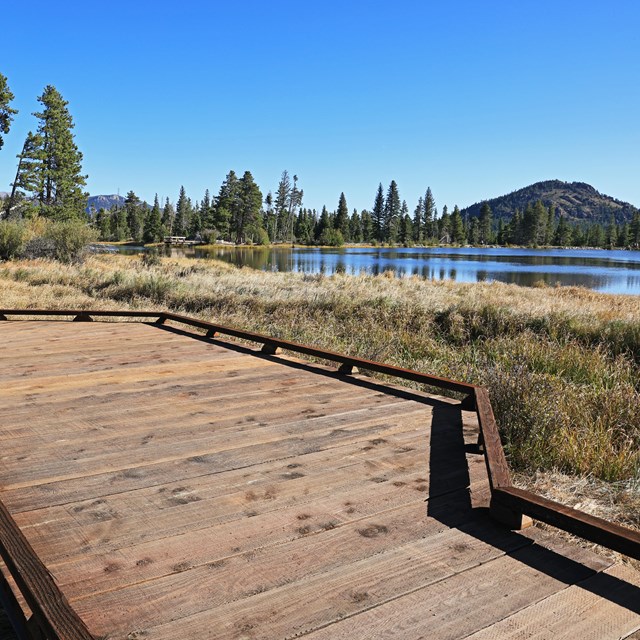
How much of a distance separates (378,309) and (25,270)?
11394mm

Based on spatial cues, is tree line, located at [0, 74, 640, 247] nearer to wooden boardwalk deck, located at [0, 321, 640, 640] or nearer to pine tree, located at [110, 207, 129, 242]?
pine tree, located at [110, 207, 129, 242]

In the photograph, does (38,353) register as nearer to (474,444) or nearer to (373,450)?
(373,450)

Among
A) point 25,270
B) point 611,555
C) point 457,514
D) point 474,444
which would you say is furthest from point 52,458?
point 25,270

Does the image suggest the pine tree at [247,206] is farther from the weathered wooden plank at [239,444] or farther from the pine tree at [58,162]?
the weathered wooden plank at [239,444]

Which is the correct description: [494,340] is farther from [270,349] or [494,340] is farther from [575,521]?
[575,521]

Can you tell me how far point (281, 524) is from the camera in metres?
2.35

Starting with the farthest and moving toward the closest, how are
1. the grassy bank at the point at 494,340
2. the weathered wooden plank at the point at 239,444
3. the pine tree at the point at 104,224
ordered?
the pine tree at the point at 104,224
the grassy bank at the point at 494,340
the weathered wooden plank at the point at 239,444

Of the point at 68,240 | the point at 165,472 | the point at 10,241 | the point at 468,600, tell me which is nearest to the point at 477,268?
the point at 68,240

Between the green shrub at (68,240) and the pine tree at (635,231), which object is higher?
the pine tree at (635,231)

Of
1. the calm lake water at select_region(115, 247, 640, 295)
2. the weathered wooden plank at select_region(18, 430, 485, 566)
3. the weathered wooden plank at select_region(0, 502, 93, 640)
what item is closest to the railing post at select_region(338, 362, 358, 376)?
the weathered wooden plank at select_region(18, 430, 485, 566)

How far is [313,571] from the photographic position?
202 centimetres

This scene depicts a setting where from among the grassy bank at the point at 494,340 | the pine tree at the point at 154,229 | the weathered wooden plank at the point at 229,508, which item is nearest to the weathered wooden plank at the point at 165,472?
the weathered wooden plank at the point at 229,508

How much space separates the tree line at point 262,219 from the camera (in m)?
46.5

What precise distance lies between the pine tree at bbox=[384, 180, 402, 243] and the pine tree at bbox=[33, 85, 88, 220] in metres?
74.2
